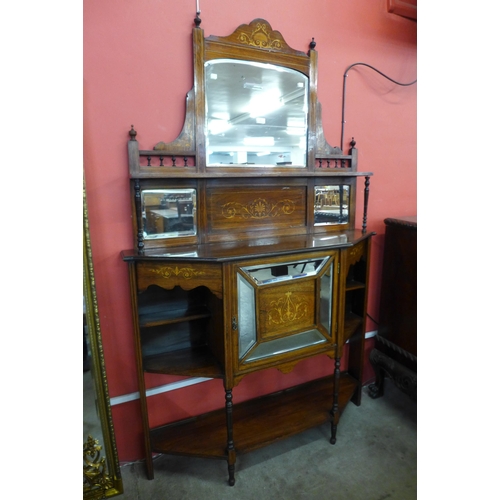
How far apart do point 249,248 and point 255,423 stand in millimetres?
1037

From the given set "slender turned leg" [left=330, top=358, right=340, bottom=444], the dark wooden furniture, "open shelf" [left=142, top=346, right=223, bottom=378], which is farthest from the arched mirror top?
"slender turned leg" [left=330, top=358, right=340, bottom=444]

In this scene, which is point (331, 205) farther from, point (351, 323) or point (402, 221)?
point (351, 323)

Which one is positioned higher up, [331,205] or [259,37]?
[259,37]

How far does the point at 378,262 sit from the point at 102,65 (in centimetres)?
204

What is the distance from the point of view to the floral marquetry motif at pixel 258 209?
69.0 inches

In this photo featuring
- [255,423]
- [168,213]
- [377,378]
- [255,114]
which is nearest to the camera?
[168,213]

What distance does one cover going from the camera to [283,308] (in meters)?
1.57

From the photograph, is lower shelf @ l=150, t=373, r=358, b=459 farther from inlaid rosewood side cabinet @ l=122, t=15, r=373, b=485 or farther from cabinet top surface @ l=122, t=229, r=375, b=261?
cabinet top surface @ l=122, t=229, r=375, b=261

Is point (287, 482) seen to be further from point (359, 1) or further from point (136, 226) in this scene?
point (359, 1)

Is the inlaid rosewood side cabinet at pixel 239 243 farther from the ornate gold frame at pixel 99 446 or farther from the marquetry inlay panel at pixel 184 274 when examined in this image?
the ornate gold frame at pixel 99 446

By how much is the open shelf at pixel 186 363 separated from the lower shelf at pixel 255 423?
436mm

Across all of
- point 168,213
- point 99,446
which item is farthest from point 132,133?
point 99,446

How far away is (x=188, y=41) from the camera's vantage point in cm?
154

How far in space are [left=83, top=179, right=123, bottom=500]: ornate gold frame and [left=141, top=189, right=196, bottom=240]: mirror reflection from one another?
406mm
